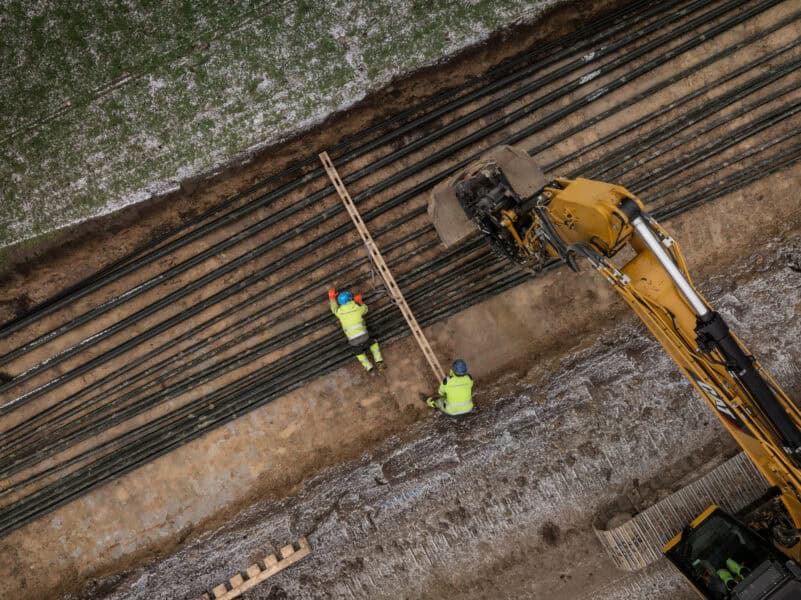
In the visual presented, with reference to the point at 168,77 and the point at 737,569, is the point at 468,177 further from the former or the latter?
the point at 737,569

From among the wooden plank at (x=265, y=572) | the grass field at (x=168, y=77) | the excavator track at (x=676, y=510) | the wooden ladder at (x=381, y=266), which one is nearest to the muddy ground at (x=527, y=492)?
the wooden plank at (x=265, y=572)

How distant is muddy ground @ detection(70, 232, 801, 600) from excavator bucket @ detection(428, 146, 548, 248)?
2906 mm

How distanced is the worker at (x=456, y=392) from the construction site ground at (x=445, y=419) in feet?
2.00

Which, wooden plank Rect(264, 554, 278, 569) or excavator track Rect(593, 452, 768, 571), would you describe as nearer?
excavator track Rect(593, 452, 768, 571)

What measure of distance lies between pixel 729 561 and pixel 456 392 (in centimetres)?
390

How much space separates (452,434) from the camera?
9.21m

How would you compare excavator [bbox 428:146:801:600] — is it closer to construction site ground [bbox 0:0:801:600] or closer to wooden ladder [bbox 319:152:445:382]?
construction site ground [bbox 0:0:801:600]

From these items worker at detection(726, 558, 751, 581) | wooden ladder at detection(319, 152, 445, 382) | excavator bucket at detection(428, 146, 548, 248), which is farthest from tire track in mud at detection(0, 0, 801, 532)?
worker at detection(726, 558, 751, 581)

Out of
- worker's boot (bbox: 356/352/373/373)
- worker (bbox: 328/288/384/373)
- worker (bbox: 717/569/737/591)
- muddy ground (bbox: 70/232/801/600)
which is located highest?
worker (bbox: 328/288/384/373)

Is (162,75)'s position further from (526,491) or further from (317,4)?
(526,491)

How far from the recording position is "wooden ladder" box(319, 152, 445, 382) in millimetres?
9133

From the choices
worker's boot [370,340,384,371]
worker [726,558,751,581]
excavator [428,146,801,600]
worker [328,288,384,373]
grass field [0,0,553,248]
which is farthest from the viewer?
worker's boot [370,340,384,371]

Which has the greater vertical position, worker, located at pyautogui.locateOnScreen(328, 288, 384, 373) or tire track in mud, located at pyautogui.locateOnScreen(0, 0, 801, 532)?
tire track in mud, located at pyautogui.locateOnScreen(0, 0, 801, 532)

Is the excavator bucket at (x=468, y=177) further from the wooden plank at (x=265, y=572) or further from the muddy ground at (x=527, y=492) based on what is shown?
the wooden plank at (x=265, y=572)
